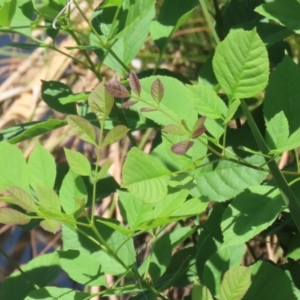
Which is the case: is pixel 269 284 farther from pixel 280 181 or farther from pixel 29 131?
pixel 29 131

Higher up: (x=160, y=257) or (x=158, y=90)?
(x=158, y=90)

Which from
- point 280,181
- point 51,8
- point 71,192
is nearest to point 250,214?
point 280,181

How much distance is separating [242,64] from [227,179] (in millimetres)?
161

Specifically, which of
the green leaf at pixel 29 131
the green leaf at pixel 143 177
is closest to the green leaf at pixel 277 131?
the green leaf at pixel 143 177

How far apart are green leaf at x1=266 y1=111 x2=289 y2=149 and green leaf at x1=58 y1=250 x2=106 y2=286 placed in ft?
0.65

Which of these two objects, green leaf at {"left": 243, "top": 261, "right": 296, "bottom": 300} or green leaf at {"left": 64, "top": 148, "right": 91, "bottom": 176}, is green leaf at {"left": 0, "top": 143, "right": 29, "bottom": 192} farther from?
green leaf at {"left": 243, "top": 261, "right": 296, "bottom": 300}

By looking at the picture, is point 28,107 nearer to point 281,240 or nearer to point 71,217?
point 281,240

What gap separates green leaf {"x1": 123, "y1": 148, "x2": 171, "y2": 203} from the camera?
0.43 meters

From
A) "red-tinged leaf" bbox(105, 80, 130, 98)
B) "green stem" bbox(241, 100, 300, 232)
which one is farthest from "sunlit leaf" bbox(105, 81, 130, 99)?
"green stem" bbox(241, 100, 300, 232)

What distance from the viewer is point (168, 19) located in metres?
0.68

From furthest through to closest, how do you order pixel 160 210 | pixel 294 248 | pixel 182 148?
pixel 294 248 → pixel 160 210 → pixel 182 148

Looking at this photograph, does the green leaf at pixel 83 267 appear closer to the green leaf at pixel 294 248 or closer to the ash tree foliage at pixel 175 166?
the ash tree foliage at pixel 175 166

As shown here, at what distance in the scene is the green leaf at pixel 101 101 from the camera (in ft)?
1.45

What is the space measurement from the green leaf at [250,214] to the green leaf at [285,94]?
57mm
